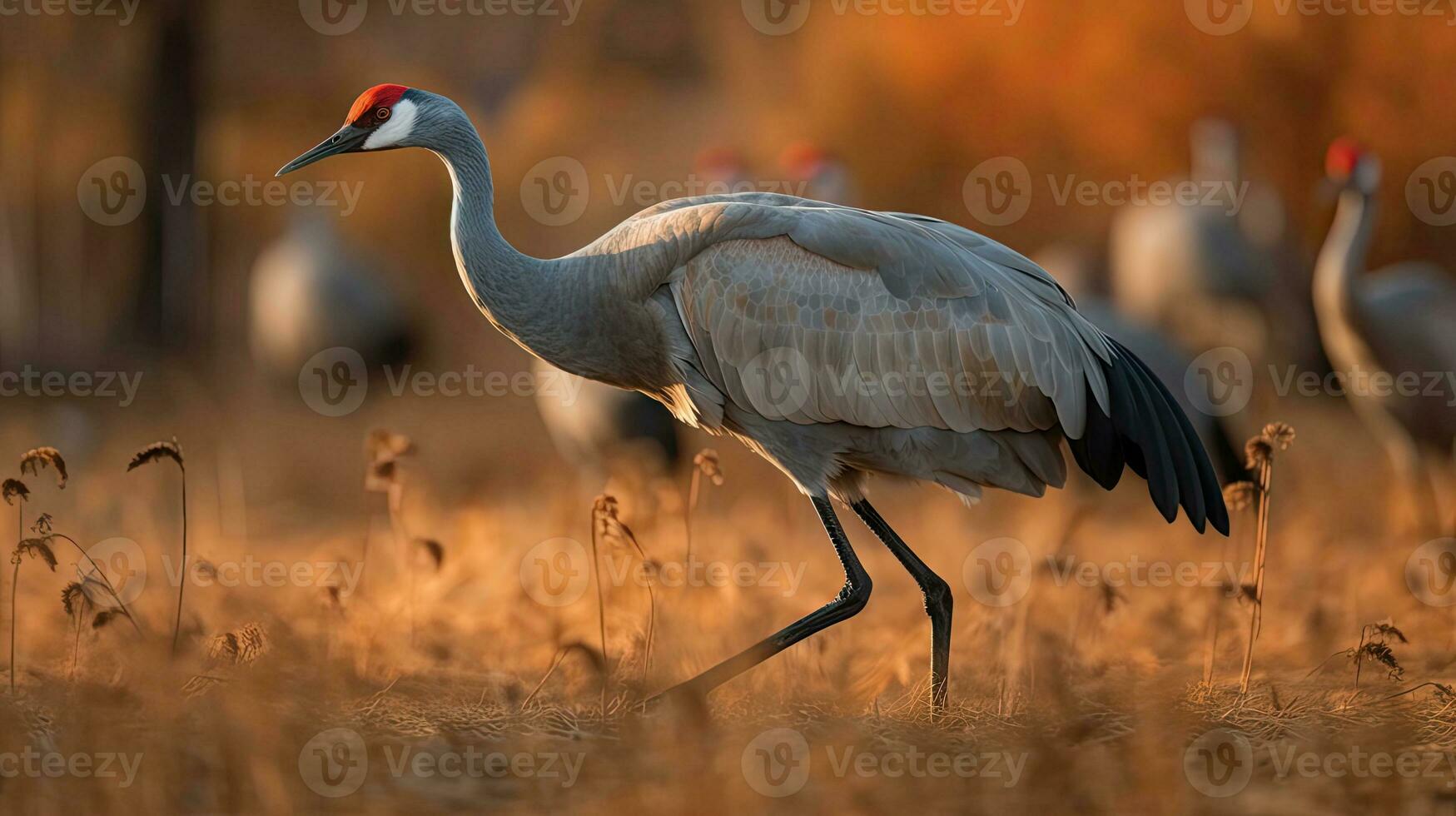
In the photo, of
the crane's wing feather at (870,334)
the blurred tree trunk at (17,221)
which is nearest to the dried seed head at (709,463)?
the crane's wing feather at (870,334)

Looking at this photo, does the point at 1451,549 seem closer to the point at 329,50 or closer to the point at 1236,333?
the point at 1236,333

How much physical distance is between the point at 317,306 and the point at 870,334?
18.7ft

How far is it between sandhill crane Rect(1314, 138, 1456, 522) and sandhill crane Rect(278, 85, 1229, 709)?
114 inches

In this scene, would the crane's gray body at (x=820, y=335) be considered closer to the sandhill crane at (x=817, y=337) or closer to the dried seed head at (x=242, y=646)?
the sandhill crane at (x=817, y=337)

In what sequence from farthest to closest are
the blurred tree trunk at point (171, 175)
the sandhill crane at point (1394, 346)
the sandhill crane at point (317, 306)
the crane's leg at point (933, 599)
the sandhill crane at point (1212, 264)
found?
the blurred tree trunk at point (171, 175) < the sandhill crane at point (317, 306) < the sandhill crane at point (1212, 264) < the sandhill crane at point (1394, 346) < the crane's leg at point (933, 599)

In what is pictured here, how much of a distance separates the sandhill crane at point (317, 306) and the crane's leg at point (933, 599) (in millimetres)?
5495

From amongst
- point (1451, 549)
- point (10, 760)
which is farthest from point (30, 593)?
point (1451, 549)

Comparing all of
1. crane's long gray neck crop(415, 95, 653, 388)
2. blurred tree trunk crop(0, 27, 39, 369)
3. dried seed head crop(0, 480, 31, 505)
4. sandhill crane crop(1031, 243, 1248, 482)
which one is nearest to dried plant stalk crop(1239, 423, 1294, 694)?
sandhill crane crop(1031, 243, 1248, 482)

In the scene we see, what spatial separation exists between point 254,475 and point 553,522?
9.33 feet

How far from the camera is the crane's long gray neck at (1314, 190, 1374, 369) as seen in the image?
6578 mm

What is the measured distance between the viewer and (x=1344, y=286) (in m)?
6.57

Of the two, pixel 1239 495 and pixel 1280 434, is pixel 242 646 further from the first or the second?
pixel 1280 434

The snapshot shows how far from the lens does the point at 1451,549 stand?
5.93 meters

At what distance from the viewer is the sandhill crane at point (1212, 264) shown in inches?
315
